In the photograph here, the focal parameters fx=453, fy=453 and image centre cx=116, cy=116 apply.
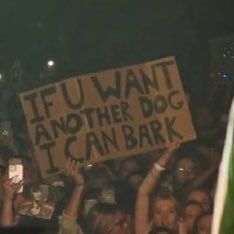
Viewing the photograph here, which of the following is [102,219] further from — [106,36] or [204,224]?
[106,36]

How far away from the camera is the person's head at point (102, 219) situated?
0.98 metres

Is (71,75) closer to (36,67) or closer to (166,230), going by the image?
(36,67)

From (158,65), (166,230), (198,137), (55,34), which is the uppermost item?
(55,34)

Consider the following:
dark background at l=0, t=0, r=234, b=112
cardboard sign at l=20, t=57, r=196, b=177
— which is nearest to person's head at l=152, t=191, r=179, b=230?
cardboard sign at l=20, t=57, r=196, b=177

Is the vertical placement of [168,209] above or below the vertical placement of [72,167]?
below

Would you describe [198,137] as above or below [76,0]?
below

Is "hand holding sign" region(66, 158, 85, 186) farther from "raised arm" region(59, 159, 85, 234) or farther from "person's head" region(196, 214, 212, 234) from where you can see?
"person's head" region(196, 214, 212, 234)

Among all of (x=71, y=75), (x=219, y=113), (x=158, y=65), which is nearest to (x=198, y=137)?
(x=219, y=113)

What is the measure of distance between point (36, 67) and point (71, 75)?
0.08 metres

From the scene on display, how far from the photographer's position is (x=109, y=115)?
0.99 m

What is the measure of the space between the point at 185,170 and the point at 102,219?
0.69ft

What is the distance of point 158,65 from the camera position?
3.25 feet

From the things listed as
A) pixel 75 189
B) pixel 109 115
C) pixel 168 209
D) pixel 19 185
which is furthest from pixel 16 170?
pixel 168 209

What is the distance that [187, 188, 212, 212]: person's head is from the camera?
37.6 inches
